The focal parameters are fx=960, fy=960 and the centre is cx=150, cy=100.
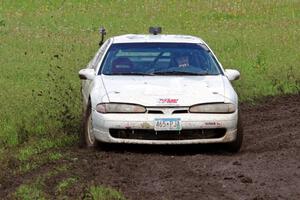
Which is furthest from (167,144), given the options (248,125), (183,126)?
(248,125)

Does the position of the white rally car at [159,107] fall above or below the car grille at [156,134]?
above

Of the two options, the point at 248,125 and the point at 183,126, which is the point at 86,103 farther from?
→ the point at 248,125

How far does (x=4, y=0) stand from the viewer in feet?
112

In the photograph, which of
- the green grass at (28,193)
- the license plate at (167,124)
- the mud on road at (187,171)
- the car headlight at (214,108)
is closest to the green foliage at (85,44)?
the mud on road at (187,171)

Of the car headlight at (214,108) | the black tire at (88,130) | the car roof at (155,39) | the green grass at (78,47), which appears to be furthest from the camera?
the green grass at (78,47)

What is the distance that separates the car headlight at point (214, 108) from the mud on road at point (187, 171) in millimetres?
478

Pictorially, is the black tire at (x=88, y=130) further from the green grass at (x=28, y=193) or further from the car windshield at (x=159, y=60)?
the green grass at (x=28, y=193)

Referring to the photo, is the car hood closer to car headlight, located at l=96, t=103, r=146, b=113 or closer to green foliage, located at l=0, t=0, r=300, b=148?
car headlight, located at l=96, t=103, r=146, b=113

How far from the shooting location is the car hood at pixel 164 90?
33.7 ft

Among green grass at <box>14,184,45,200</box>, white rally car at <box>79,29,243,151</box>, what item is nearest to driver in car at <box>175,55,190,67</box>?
white rally car at <box>79,29,243,151</box>

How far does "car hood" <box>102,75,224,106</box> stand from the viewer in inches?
404

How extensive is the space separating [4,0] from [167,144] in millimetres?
24695

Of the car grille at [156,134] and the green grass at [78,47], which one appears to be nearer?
the car grille at [156,134]

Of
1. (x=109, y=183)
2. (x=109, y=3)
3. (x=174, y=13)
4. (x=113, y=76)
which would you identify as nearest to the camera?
(x=109, y=183)
